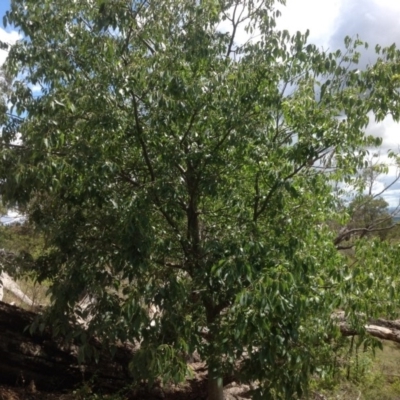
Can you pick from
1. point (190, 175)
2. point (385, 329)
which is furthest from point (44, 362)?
point (385, 329)

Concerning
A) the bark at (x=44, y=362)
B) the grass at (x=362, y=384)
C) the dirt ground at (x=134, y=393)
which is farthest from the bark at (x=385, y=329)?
the bark at (x=44, y=362)

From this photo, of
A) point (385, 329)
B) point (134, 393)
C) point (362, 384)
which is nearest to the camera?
point (134, 393)

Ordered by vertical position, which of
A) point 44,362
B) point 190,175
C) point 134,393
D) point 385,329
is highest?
point 190,175

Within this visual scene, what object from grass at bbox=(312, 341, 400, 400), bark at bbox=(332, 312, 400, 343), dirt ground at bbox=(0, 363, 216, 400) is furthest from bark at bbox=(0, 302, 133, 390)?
bark at bbox=(332, 312, 400, 343)

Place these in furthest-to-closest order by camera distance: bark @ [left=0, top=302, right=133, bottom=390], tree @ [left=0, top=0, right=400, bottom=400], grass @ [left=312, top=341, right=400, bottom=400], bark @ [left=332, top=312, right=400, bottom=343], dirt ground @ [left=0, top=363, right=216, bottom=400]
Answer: grass @ [left=312, top=341, right=400, bottom=400]
bark @ [left=332, top=312, right=400, bottom=343]
bark @ [left=0, top=302, right=133, bottom=390]
dirt ground @ [left=0, top=363, right=216, bottom=400]
tree @ [left=0, top=0, right=400, bottom=400]

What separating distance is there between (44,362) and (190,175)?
2.99 metres

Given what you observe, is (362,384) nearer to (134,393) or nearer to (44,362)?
(134,393)

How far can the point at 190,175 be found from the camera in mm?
4895

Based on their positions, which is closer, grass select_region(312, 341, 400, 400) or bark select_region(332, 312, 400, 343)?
bark select_region(332, 312, 400, 343)

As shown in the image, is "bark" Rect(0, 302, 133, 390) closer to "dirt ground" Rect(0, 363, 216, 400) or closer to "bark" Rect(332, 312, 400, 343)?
"dirt ground" Rect(0, 363, 216, 400)

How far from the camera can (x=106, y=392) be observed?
6.29m

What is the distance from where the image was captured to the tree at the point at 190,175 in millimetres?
3979

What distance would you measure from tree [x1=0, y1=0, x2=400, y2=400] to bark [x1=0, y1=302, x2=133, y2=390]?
1479 millimetres

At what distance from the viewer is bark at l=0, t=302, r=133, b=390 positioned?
6.11 m
